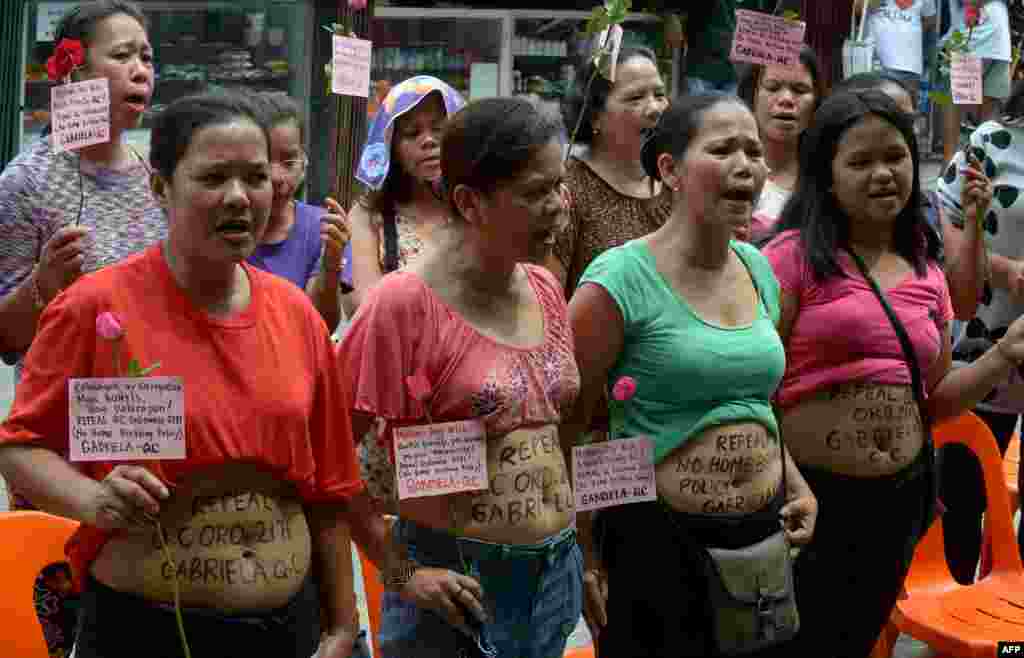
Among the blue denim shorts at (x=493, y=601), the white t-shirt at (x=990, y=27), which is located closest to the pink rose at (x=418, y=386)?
the blue denim shorts at (x=493, y=601)

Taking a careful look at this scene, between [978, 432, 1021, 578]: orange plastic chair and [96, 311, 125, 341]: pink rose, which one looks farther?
[978, 432, 1021, 578]: orange plastic chair

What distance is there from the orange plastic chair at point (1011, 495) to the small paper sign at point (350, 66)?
92.9 inches

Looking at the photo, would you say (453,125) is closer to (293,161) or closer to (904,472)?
(293,161)

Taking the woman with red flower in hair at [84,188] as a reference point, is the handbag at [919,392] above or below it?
below

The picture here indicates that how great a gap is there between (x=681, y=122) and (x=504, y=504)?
1049mm

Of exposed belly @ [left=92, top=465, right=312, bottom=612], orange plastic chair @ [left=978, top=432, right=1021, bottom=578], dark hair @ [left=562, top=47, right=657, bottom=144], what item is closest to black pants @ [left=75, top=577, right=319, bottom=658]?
exposed belly @ [left=92, top=465, right=312, bottom=612]

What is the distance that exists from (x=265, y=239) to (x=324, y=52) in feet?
19.1

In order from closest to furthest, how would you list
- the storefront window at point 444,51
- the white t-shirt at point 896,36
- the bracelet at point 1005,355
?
1. the bracelet at point 1005,355
2. the white t-shirt at point 896,36
3. the storefront window at point 444,51

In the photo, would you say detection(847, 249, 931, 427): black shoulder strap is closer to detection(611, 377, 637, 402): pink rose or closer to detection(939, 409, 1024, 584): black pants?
detection(611, 377, 637, 402): pink rose

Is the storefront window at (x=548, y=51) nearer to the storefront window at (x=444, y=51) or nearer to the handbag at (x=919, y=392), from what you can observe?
the storefront window at (x=444, y=51)

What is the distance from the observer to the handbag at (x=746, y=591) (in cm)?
329

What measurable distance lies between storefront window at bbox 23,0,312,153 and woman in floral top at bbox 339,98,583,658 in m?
8.79

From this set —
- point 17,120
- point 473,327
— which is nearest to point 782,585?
point 473,327

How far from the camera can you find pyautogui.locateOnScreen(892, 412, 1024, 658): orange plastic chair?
4457 millimetres
